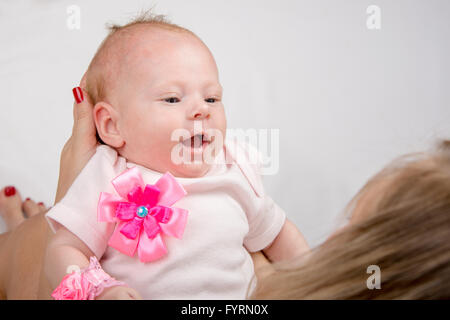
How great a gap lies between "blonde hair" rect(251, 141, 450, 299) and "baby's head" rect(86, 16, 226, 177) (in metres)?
0.36

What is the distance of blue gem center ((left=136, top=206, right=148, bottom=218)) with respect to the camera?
89 centimetres

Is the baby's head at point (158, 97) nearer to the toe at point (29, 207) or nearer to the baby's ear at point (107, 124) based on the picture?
the baby's ear at point (107, 124)

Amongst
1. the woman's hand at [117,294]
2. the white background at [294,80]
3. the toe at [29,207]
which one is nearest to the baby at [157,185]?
the woman's hand at [117,294]

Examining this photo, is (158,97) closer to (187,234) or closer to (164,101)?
(164,101)

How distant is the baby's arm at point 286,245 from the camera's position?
3.63ft

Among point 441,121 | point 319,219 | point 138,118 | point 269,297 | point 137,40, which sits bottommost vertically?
point 319,219

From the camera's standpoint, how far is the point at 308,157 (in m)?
1.37

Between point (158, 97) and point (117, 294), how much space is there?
39 cm

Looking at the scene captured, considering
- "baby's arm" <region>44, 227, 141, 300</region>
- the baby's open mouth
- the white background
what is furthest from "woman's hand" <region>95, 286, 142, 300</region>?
the white background

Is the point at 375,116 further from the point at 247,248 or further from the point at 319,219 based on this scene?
the point at 247,248

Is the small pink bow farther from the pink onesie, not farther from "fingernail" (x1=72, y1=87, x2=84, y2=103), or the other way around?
"fingernail" (x1=72, y1=87, x2=84, y2=103)
